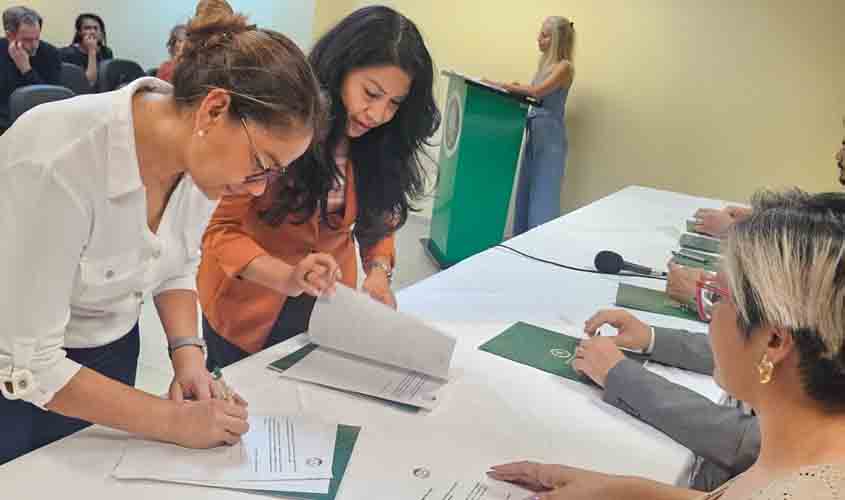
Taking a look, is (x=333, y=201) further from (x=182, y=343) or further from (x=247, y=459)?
(x=247, y=459)

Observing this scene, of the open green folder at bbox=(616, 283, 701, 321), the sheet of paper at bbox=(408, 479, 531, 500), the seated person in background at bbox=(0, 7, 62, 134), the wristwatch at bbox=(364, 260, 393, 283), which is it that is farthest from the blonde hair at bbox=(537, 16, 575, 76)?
the sheet of paper at bbox=(408, 479, 531, 500)

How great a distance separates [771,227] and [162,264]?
0.85 metres

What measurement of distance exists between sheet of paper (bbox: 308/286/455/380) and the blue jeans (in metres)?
3.71

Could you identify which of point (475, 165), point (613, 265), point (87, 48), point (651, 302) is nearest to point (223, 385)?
point (651, 302)

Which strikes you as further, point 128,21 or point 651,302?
point 128,21

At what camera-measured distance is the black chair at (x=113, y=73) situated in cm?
604

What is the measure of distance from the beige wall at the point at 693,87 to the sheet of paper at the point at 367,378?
4150 millimetres

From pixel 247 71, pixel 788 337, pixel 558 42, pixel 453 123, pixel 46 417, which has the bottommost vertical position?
pixel 46 417

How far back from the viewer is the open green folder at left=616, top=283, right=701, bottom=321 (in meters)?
1.95

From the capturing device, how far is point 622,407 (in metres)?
1.36

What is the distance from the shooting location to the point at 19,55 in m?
5.04

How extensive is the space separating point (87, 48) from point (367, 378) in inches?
233

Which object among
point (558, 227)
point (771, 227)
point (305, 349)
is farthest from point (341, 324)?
point (558, 227)

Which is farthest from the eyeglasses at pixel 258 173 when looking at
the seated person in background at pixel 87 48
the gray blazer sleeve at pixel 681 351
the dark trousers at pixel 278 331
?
the seated person in background at pixel 87 48
